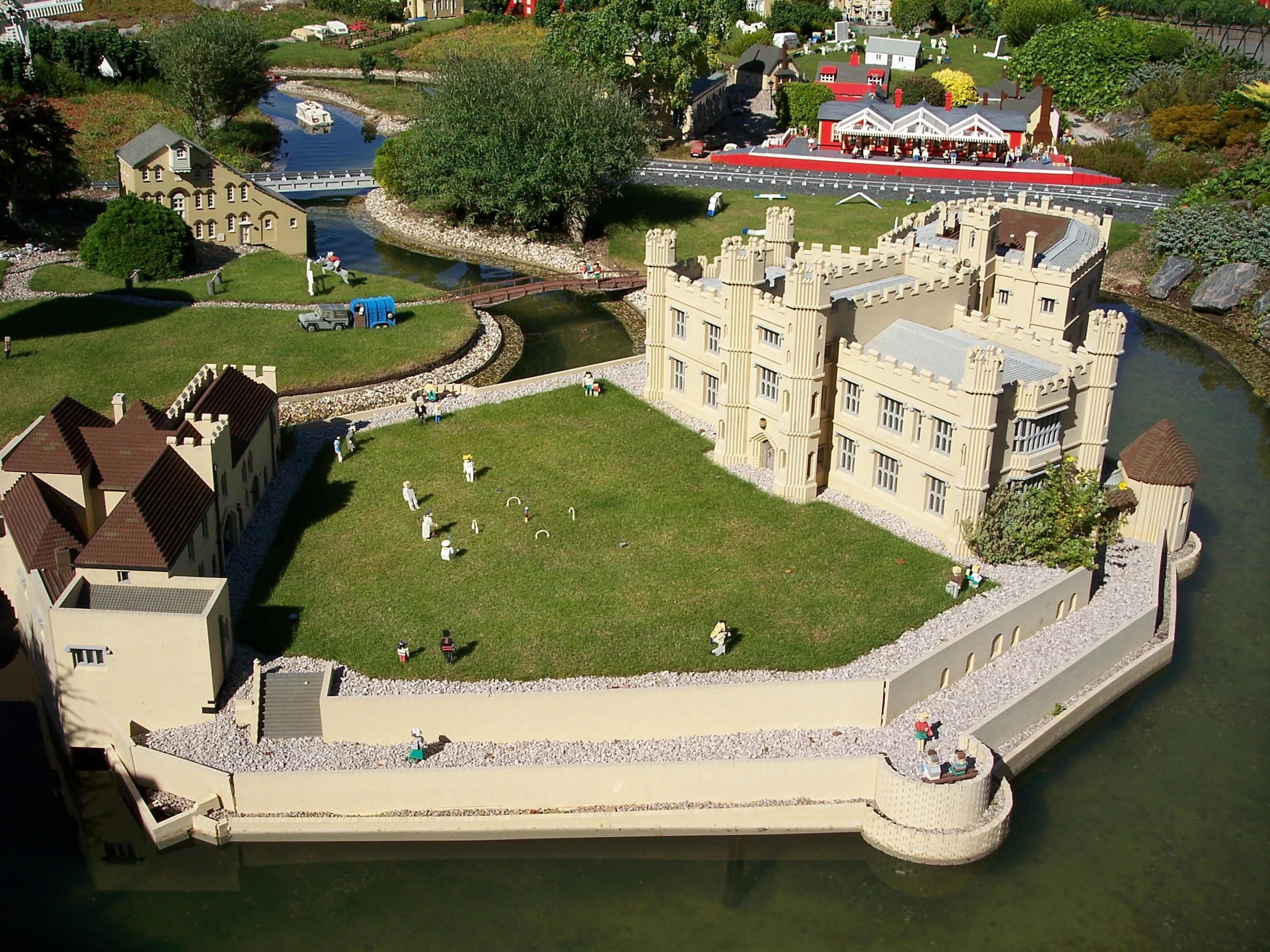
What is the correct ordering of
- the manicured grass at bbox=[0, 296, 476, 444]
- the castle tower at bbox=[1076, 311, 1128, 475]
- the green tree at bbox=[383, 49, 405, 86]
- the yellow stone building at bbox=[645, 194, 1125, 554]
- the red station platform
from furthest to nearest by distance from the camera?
the green tree at bbox=[383, 49, 405, 86]
the red station platform
the manicured grass at bbox=[0, 296, 476, 444]
the castle tower at bbox=[1076, 311, 1128, 475]
the yellow stone building at bbox=[645, 194, 1125, 554]

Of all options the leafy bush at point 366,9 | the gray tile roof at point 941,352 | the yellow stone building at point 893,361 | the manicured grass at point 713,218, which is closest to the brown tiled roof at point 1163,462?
the yellow stone building at point 893,361

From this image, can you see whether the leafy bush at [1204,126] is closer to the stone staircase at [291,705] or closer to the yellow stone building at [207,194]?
the yellow stone building at [207,194]

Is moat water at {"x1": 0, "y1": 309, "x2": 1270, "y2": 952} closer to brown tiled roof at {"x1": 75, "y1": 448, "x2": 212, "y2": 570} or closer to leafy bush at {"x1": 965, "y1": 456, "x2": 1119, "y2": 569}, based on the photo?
brown tiled roof at {"x1": 75, "y1": 448, "x2": 212, "y2": 570}

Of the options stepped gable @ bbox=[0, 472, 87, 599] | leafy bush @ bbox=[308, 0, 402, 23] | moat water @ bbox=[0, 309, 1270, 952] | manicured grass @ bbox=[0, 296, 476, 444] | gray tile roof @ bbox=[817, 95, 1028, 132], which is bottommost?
moat water @ bbox=[0, 309, 1270, 952]

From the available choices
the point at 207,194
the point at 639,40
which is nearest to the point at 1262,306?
the point at 639,40

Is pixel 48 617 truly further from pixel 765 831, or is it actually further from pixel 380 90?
pixel 380 90

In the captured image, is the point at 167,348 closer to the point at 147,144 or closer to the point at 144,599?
the point at 147,144

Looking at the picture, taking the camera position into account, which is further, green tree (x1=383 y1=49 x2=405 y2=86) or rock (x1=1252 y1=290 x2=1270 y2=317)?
green tree (x1=383 y1=49 x2=405 y2=86)

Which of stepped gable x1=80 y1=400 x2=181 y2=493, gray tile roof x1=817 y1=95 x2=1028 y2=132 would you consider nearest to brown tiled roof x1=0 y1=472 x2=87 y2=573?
stepped gable x1=80 y1=400 x2=181 y2=493
